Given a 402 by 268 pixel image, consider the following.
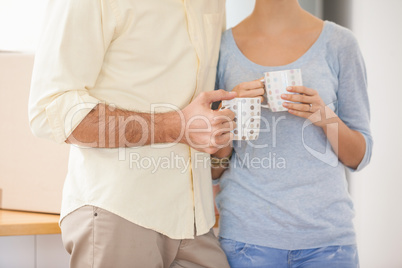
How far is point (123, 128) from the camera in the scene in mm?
1005

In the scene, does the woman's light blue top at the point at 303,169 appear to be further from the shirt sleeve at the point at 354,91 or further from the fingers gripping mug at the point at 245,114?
the fingers gripping mug at the point at 245,114

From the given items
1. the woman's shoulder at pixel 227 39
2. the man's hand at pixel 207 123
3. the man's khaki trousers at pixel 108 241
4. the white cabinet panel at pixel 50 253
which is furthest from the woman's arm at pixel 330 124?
the white cabinet panel at pixel 50 253

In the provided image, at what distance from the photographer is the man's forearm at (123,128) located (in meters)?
0.98

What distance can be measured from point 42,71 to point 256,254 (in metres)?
0.67

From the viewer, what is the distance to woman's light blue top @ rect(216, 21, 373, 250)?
1.16m

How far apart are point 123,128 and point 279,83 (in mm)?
384

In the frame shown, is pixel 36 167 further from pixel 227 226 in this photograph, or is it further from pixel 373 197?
Result: pixel 373 197

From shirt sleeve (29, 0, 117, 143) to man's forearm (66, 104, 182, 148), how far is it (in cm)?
2

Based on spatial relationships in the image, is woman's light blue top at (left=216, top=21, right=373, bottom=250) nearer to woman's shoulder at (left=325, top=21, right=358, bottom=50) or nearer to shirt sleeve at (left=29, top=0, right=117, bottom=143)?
woman's shoulder at (left=325, top=21, right=358, bottom=50)

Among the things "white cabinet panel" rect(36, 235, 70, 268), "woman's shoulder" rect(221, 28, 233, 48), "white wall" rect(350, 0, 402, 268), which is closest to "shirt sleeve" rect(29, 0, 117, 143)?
"woman's shoulder" rect(221, 28, 233, 48)

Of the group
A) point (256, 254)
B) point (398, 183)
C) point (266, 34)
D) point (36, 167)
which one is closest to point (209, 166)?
point (256, 254)

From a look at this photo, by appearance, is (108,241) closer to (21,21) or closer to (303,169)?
(303,169)

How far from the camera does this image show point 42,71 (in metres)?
0.95

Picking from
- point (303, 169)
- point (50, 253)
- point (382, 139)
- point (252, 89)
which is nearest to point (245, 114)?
point (252, 89)
